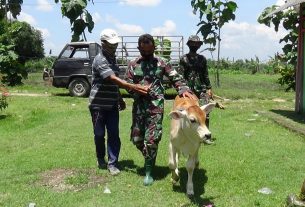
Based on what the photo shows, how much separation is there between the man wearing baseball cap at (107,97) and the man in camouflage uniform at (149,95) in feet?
0.97

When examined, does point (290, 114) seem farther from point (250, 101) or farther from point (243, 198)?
point (243, 198)

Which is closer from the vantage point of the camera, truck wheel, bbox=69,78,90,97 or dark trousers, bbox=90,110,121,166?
dark trousers, bbox=90,110,121,166

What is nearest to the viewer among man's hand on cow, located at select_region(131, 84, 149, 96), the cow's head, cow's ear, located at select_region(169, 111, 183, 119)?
the cow's head

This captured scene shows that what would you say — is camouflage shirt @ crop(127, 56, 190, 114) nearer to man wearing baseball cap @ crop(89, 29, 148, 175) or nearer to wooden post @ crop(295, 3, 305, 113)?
man wearing baseball cap @ crop(89, 29, 148, 175)

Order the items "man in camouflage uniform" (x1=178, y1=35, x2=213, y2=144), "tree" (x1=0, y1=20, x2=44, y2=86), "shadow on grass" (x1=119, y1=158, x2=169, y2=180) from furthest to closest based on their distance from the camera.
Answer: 1. "tree" (x1=0, y1=20, x2=44, y2=86)
2. "man in camouflage uniform" (x1=178, y1=35, x2=213, y2=144)
3. "shadow on grass" (x1=119, y1=158, x2=169, y2=180)

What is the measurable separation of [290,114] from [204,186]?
6747mm

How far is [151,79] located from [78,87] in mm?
10819

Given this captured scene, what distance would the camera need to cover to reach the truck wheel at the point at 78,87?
16.6 metres

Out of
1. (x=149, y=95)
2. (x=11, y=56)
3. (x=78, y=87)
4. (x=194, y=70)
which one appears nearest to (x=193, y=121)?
(x=149, y=95)

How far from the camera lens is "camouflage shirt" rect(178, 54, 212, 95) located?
25.0 ft

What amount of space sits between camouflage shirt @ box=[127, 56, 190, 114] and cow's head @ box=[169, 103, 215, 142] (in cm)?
74

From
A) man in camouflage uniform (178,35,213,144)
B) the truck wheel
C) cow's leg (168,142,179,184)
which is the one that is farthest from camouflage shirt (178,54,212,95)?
the truck wheel

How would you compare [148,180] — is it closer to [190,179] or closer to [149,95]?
[190,179]

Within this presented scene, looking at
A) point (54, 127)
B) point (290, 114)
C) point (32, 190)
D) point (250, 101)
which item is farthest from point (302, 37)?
point (32, 190)
